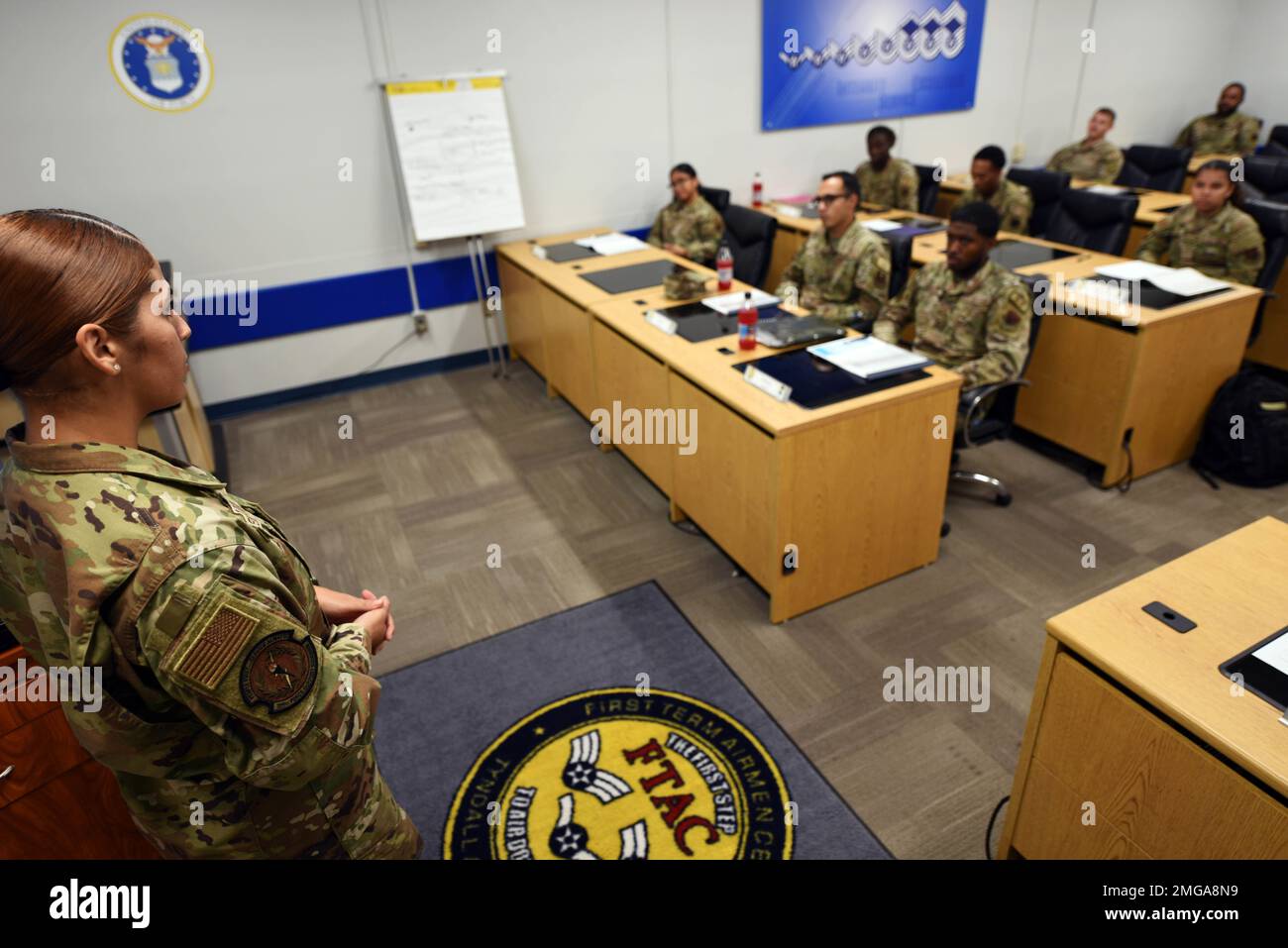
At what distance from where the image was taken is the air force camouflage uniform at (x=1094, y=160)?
5805 millimetres

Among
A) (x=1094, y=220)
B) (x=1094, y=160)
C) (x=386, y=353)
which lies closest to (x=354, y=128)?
(x=386, y=353)

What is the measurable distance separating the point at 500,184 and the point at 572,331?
4.24 feet

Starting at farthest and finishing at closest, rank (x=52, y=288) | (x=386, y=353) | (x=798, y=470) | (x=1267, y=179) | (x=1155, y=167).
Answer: (x=1155, y=167) → (x=386, y=353) → (x=1267, y=179) → (x=798, y=470) → (x=52, y=288)

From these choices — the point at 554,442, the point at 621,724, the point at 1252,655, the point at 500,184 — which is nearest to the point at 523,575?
the point at 621,724

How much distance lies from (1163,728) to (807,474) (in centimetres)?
125

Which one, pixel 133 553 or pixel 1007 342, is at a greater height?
pixel 133 553

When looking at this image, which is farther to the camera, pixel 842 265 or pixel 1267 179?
pixel 1267 179

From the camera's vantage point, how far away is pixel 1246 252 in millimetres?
3562

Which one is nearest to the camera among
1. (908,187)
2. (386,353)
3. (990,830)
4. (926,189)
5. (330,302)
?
(990,830)

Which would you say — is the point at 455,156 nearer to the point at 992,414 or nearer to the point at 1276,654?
the point at 992,414

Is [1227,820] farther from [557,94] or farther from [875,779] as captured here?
[557,94]

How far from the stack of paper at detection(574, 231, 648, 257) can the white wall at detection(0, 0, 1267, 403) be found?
1.22 feet

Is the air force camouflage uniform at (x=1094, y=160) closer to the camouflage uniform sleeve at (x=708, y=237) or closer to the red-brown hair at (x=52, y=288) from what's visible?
the camouflage uniform sleeve at (x=708, y=237)

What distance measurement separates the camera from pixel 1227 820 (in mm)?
1189
